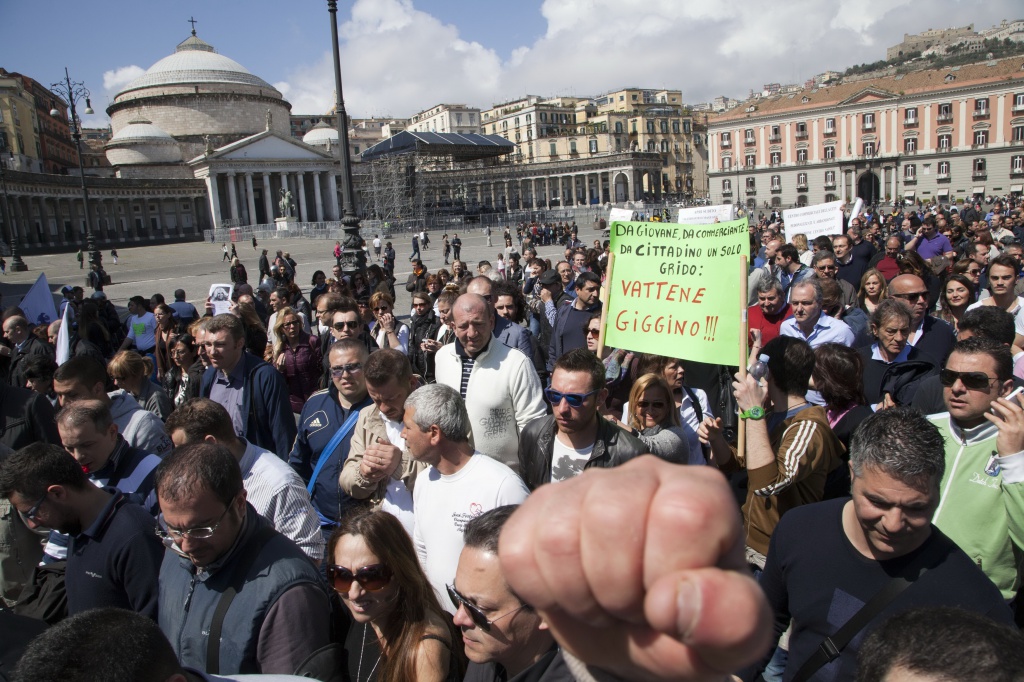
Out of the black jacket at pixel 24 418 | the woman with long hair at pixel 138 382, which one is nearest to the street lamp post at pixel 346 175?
the woman with long hair at pixel 138 382

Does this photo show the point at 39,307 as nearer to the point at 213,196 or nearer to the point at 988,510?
the point at 988,510

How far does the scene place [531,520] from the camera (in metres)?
0.69

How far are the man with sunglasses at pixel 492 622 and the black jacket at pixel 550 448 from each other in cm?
119

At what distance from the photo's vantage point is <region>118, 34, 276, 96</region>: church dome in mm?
76062

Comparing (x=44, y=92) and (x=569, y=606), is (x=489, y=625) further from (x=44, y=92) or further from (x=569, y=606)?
(x=44, y=92)

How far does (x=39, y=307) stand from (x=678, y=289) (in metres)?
7.70

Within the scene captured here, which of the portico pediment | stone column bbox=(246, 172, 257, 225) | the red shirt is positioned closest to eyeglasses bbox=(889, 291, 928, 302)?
the red shirt

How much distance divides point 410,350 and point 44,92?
95.8m

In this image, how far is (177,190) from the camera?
6500 cm

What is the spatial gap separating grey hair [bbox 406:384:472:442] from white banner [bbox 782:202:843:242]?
804cm

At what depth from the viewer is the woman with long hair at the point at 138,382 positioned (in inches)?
199

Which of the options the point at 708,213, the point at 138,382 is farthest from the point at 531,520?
the point at 708,213

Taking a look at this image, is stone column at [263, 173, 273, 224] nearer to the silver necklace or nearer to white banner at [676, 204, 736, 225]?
white banner at [676, 204, 736, 225]

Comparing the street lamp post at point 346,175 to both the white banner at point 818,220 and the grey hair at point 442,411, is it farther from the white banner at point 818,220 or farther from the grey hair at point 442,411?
the grey hair at point 442,411
